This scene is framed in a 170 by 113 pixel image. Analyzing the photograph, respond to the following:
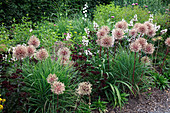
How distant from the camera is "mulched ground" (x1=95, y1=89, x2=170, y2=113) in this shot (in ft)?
A: 11.2

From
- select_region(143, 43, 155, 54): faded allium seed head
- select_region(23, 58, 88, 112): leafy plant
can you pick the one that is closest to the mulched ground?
select_region(23, 58, 88, 112): leafy plant

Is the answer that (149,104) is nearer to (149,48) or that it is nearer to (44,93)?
(149,48)

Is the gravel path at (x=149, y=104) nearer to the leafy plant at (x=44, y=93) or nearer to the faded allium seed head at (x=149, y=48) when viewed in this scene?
the leafy plant at (x=44, y=93)

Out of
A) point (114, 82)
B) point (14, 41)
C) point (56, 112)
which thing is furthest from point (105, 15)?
point (56, 112)

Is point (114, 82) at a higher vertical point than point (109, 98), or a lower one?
higher

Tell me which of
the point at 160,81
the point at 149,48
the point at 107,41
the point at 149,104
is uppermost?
the point at 107,41

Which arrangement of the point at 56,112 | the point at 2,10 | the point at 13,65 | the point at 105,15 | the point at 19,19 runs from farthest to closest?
1. the point at 105,15
2. the point at 19,19
3. the point at 2,10
4. the point at 13,65
5. the point at 56,112

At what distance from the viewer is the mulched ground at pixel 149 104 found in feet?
11.2

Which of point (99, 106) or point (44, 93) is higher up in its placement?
point (44, 93)

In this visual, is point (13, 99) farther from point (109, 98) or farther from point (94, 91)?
point (109, 98)

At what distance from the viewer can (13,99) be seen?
2.78 m

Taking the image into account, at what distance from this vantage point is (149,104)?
11.9ft

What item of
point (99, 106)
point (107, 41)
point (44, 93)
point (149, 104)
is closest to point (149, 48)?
point (107, 41)

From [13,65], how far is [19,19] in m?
4.01
